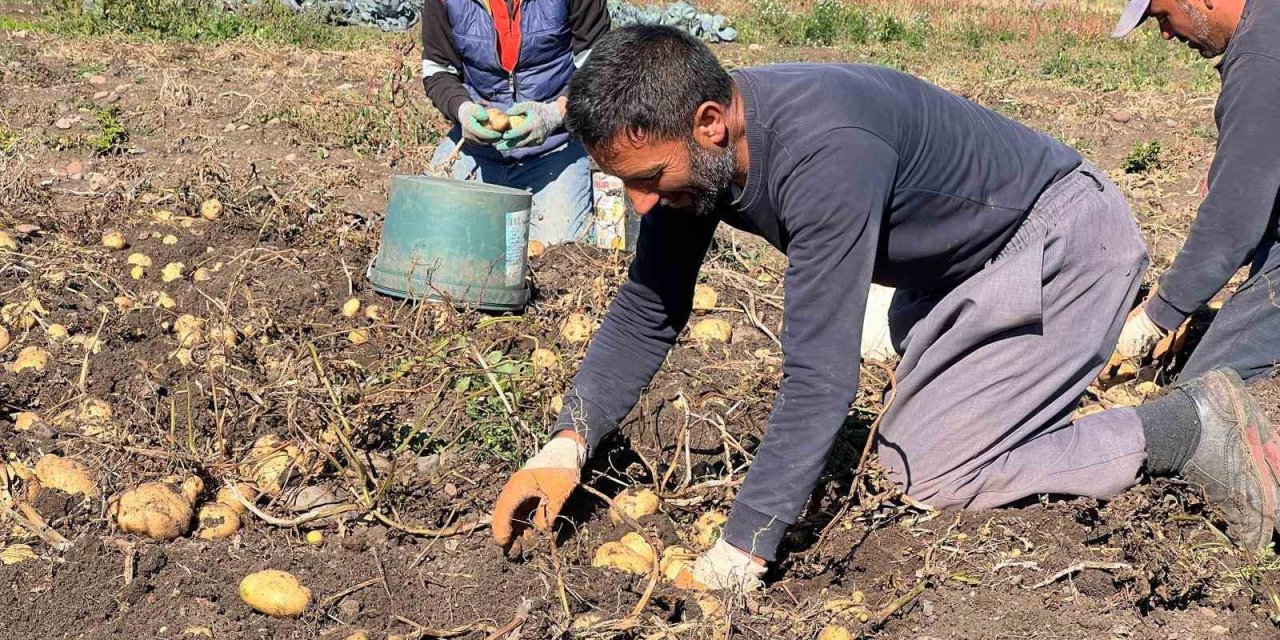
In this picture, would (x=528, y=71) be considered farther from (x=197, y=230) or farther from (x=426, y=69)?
(x=197, y=230)

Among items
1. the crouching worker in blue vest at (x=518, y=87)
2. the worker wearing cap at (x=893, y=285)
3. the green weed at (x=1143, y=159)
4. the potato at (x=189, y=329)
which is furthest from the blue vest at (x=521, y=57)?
the green weed at (x=1143, y=159)

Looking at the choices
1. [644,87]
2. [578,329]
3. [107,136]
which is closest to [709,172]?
[644,87]

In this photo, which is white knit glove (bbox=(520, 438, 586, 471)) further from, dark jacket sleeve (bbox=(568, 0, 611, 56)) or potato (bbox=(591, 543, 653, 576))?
dark jacket sleeve (bbox=(568, 0, 611, 56))

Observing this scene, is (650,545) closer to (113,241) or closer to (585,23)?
(585,23)

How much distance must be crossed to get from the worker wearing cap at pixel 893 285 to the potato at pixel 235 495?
25.6 inches

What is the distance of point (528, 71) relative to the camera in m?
4.43

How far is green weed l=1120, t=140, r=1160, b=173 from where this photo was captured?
6.26m

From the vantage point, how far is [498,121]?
4.12m

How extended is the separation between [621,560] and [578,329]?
1.34m

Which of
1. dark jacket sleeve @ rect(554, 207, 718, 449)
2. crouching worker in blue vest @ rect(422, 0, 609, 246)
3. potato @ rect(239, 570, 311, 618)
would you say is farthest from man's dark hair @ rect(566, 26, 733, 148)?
crouching worker in blue vest @ rect(422, 0, 609, 246)

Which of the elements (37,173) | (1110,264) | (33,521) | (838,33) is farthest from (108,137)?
(838,33)

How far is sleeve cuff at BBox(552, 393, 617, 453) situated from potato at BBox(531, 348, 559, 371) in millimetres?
563

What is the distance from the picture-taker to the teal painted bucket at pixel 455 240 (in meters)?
3.86

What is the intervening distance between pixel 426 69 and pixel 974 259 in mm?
2570
